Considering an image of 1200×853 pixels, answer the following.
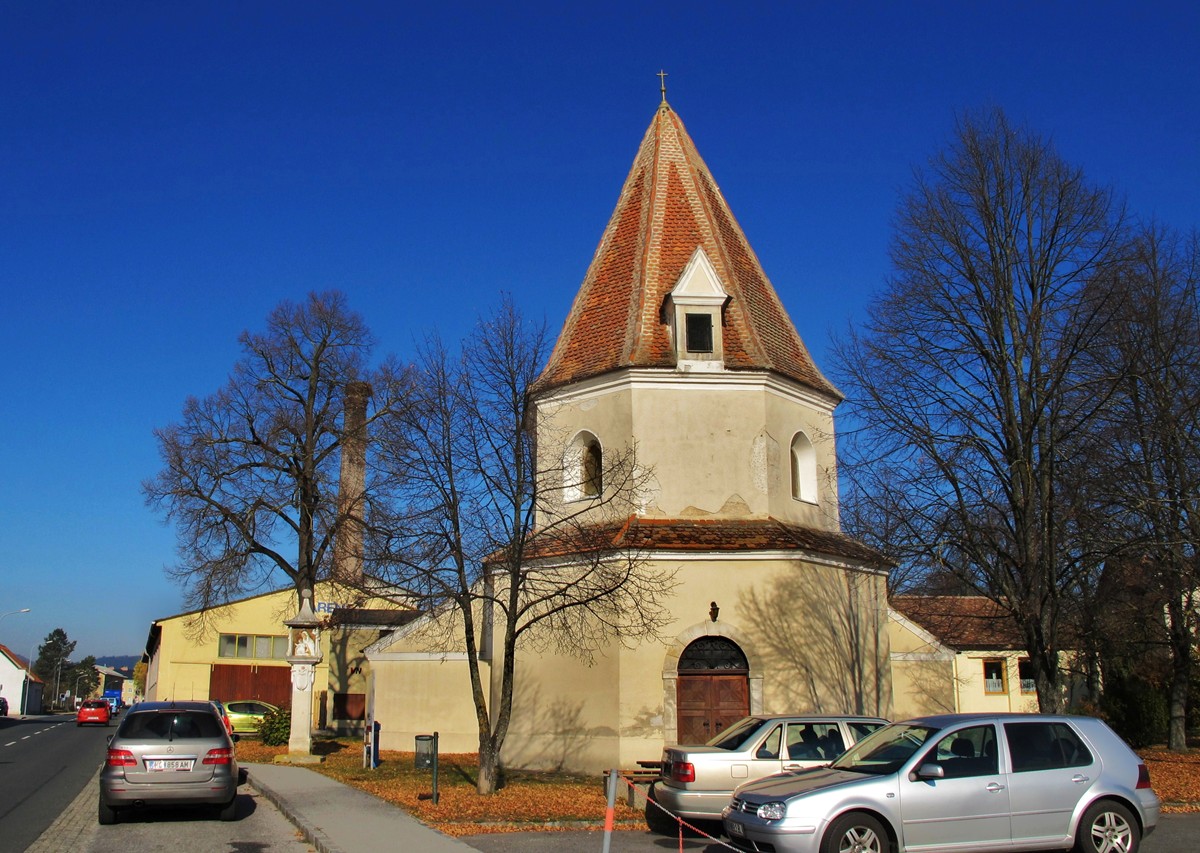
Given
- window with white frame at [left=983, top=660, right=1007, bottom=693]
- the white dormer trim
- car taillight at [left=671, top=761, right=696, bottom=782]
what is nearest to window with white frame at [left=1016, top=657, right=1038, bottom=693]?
→ window with white frame at [left=983, top=660, right=1007, bottom=693]

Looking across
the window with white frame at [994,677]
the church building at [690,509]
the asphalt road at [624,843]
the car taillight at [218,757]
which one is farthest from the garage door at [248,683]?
the asphalt road at [624,843]

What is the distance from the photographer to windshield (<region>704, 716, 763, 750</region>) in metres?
13.3

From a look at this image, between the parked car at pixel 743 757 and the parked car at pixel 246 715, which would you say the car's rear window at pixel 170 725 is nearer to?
the parked car at pixel 743 757

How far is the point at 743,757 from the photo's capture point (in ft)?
42.5

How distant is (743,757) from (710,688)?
586cm

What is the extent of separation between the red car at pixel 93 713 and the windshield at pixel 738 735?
1848 inches

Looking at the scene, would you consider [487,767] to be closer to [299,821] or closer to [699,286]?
[299,821]

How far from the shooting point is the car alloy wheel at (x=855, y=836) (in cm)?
977

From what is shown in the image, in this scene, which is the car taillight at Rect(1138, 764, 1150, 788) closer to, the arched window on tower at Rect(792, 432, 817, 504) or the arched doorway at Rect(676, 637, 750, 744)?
the arched doorway at Rect(676, 637, 750, 744)

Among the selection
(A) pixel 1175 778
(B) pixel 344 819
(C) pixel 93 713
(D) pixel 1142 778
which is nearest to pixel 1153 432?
(A) pixel 1175 778

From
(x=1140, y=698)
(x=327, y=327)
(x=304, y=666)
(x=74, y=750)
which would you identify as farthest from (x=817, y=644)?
(x=74, y=750)

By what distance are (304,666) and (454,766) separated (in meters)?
5.24

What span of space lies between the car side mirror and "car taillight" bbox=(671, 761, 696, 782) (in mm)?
3385

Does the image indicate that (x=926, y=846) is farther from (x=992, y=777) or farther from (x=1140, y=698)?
(x=1140, y=698)
